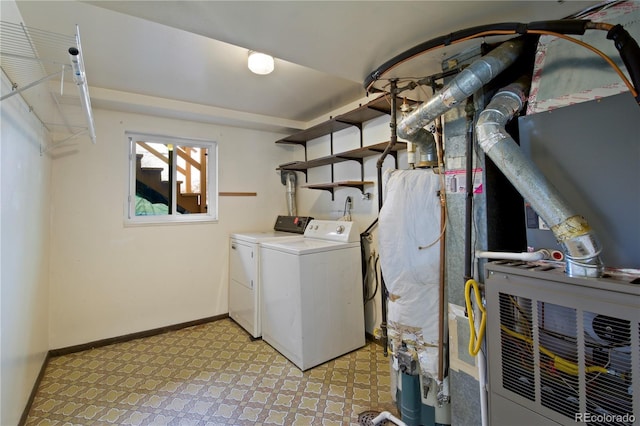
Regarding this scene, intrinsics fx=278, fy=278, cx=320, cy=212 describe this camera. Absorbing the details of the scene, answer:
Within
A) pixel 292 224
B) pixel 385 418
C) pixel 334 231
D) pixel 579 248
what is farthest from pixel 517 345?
pixel 292 224

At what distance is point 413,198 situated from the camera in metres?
1.53

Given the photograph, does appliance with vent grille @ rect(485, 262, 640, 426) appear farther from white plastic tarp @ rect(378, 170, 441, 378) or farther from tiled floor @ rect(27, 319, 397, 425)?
tiled floor @ rect(27, 319, 397, 425)

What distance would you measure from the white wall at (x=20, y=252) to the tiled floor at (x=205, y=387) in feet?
0.87

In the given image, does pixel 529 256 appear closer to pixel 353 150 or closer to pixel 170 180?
pixel 353 150

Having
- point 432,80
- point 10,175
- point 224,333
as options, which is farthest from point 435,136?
point 224,333

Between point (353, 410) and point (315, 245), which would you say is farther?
point (315, 245)

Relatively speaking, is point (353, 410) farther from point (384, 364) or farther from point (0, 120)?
point (0, 120)

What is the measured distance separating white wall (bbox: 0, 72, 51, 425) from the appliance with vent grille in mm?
2217

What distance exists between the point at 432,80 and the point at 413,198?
2.17 ft

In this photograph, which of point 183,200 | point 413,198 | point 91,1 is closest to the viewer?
point 91,1

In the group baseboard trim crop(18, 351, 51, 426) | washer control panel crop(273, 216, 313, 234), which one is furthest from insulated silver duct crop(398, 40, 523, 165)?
baseboard trim crop(18, 351, 51, 426)

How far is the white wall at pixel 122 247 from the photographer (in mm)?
2504

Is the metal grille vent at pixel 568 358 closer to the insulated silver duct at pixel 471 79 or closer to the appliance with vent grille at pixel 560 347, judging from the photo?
the appliance with vent grille at pixel 560 347

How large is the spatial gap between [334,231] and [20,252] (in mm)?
2130
